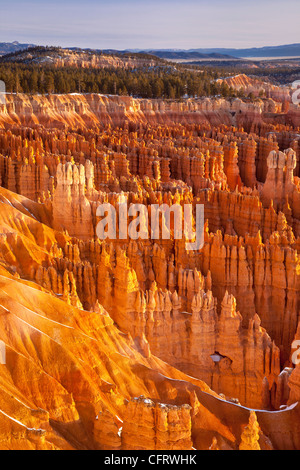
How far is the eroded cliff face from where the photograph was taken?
44.0ft

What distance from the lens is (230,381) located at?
22.9 m

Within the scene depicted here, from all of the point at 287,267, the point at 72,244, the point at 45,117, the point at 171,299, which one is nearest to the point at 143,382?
the point at 171,299

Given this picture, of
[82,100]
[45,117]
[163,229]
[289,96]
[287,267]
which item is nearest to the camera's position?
[287,267]

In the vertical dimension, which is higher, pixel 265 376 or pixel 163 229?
pixel 163 229

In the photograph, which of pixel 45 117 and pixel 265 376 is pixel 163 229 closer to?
pixel 265 376

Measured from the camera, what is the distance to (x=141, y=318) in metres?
22.5

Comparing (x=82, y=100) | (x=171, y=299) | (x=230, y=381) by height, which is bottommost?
(x=230, y=381)

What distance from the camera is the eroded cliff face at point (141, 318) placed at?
13414 mm

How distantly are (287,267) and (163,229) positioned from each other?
19.1ft

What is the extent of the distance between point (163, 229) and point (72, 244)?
Result: 5347mm

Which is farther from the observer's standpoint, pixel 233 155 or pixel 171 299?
pixel 233 155

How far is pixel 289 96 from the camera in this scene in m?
116

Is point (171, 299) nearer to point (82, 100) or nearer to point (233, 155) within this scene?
point (233, 155)
